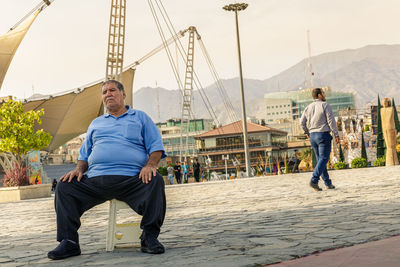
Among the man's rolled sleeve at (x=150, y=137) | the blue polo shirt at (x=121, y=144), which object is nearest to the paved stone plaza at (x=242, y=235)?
the blue polo shirt at (x=121, y=144)

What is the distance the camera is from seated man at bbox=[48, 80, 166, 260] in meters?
3.62

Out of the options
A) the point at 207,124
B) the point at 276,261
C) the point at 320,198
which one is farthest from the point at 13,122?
the point at 207,124

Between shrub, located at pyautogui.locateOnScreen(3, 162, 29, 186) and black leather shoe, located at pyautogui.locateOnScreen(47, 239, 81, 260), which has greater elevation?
shrub, located at pyautogui.locateOnScreen(3, 162, 29, 186)

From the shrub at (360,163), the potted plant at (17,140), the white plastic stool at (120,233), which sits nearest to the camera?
the white plastic stool at (120,233)

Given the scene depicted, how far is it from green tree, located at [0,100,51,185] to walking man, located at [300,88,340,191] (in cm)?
1308

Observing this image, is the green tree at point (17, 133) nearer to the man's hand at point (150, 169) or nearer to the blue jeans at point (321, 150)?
the blue jeans at point (321, 150)

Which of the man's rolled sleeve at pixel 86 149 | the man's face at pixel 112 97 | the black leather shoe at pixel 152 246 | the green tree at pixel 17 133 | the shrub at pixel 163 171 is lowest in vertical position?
the black leather shoe at pixel 152 246

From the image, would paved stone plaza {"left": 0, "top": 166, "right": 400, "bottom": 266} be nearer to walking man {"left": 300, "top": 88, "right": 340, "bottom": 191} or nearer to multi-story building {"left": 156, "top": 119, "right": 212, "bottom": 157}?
walking man {"left": 300, "top": 88, "right": 340, "bottom": 191}

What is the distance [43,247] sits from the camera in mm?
4402

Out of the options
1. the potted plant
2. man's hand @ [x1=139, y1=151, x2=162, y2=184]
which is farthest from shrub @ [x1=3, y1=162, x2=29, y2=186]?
man's hand @ [x1=139, y1=151, x2=162, y2=184]

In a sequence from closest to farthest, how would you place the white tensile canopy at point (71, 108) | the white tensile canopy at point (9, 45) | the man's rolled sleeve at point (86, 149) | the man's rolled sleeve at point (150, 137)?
the man's rolled sleeve at point (150, 137), the man's rolled sleeve at point (86, 149), the white tensile canopy at point (9, 45), the white tensile canopy at point (71, 108)

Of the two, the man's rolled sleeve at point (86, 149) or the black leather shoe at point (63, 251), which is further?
the man's rolled sleeve at point (86, 149)

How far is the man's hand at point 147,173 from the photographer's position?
363 centimetres

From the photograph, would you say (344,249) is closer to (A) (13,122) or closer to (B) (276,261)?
(B) (276,261)
